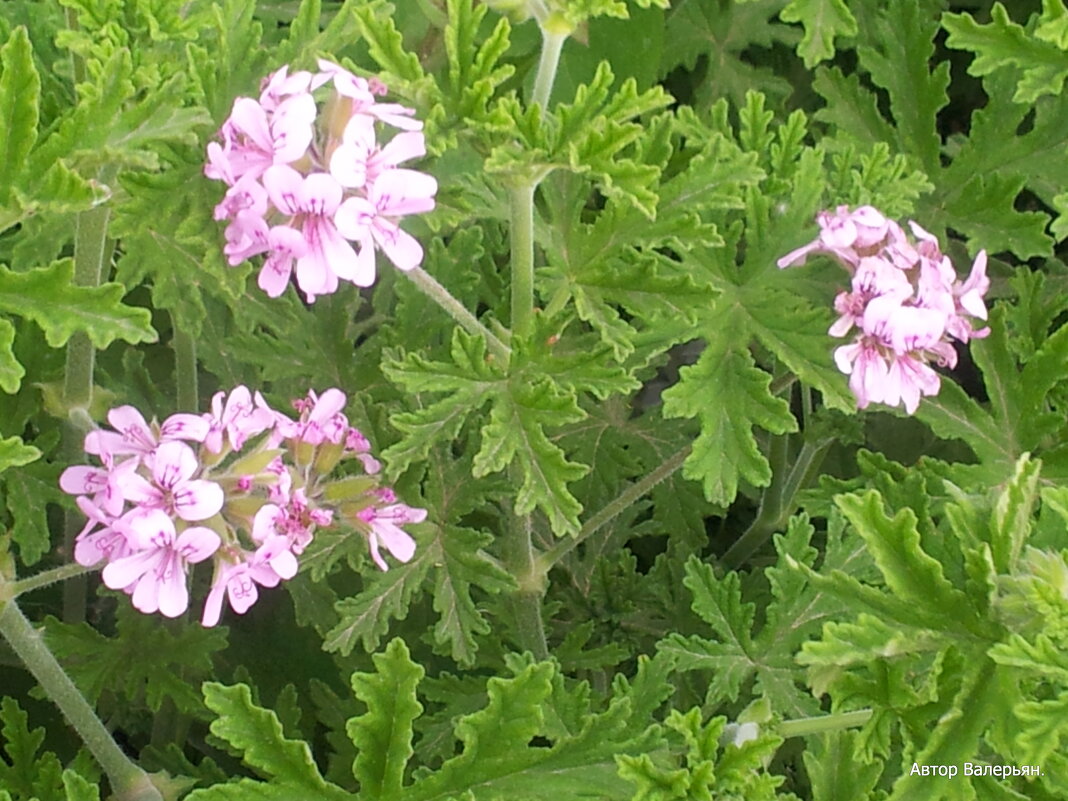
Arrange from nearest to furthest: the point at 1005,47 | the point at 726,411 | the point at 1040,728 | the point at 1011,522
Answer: the point at 1040,728 → the point at 1011,522 → the point at 726,411 → the point at 1005,47

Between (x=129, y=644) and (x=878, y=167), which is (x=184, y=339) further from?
(x=878, y=167)

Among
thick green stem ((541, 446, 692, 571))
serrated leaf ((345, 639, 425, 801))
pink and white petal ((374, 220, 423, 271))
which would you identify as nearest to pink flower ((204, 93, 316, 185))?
pink and white petal ((374, 220, 423, 271))

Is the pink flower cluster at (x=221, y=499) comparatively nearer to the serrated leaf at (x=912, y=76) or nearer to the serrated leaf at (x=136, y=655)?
the serrated leaf at (x=136, y=655)

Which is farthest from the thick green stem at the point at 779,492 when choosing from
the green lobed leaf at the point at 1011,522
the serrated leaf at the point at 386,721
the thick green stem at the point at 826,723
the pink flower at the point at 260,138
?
the pink flower at the point at 260,138

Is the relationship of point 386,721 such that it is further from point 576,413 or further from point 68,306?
point 68,306

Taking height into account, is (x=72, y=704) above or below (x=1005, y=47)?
below

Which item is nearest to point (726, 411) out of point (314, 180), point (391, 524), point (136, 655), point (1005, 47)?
point (391, 524)

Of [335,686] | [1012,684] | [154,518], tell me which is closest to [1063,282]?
[1012,684]

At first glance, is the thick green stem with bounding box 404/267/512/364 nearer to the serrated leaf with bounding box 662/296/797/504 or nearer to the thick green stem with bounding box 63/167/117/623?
the serrated leaf with bounding box 662/296/797/504
